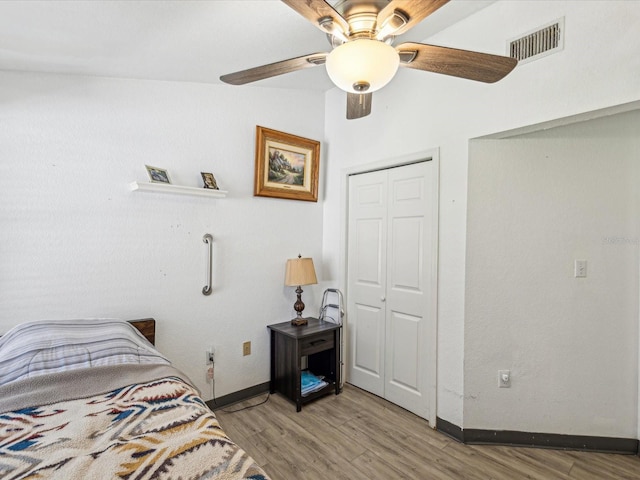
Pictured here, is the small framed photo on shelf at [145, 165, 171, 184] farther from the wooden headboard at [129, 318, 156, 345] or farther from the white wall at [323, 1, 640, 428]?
the white wall at [323, 1, 640, 428]

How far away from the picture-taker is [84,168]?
2.07m

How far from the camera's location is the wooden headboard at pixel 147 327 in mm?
→ 2194

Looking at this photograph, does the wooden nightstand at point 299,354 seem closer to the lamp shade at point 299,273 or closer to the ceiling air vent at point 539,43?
the lamp shade at point 299,273

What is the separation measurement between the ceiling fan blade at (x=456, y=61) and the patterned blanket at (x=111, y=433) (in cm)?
157

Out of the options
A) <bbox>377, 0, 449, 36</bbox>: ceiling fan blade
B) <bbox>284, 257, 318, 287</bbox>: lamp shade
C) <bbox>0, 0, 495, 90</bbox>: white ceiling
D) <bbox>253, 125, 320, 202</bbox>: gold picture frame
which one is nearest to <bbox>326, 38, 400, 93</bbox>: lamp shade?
<bbox>377, 0, 449, 36</bbox>: ceiling fan blade

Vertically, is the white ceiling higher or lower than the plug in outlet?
higher

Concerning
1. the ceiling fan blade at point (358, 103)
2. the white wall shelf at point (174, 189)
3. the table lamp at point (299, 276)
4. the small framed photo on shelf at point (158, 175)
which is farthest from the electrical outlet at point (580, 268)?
the small framed photo on shelf at point (158, 175)

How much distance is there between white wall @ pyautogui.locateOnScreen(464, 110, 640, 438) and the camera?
2125 millimetres

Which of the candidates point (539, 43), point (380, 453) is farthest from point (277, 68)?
point (380, 453)

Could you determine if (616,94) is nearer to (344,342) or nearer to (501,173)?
(501,173)

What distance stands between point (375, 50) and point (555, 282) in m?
1.97

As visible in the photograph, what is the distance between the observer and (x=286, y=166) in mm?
2986

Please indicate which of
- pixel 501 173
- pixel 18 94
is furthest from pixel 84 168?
pixel 501 173

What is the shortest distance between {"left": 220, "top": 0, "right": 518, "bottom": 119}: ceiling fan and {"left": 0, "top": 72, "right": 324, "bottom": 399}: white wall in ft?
4.28
